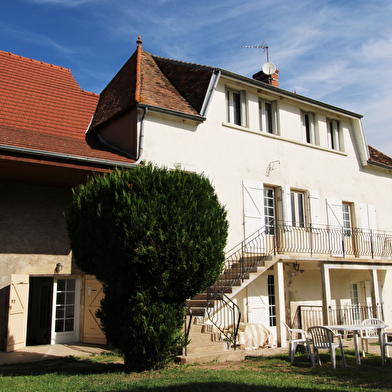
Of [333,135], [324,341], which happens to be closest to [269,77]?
[333,135]

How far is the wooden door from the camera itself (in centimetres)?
1049

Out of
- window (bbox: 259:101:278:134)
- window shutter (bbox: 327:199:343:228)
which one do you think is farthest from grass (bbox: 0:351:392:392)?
window (bbox: 259:101:278:134)

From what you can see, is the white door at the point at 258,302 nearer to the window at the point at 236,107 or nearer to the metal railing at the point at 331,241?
the metal railing at the point at 331,241

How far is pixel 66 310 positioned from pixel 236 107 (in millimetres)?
7760

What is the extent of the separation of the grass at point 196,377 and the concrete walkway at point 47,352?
55cm

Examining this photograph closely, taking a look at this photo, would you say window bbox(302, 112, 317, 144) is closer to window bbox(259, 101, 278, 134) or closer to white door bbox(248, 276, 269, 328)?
window bbox(259, 101, 278, 134)

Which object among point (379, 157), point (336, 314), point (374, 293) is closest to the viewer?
point (374, 293)

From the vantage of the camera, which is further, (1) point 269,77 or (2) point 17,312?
(1) point 269,77

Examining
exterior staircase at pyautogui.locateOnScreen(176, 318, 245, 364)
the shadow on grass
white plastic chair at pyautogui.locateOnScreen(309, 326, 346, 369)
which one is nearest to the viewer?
the shadow on grass

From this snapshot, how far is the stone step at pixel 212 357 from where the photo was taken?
24.5 feet

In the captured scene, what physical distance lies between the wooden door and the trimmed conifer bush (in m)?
3.57

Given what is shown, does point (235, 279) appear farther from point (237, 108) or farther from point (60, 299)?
point (237, 108)

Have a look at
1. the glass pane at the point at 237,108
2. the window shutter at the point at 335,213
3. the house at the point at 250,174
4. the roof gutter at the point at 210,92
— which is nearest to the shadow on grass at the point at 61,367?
the house at the point at 250,174

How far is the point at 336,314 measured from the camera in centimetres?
1448
